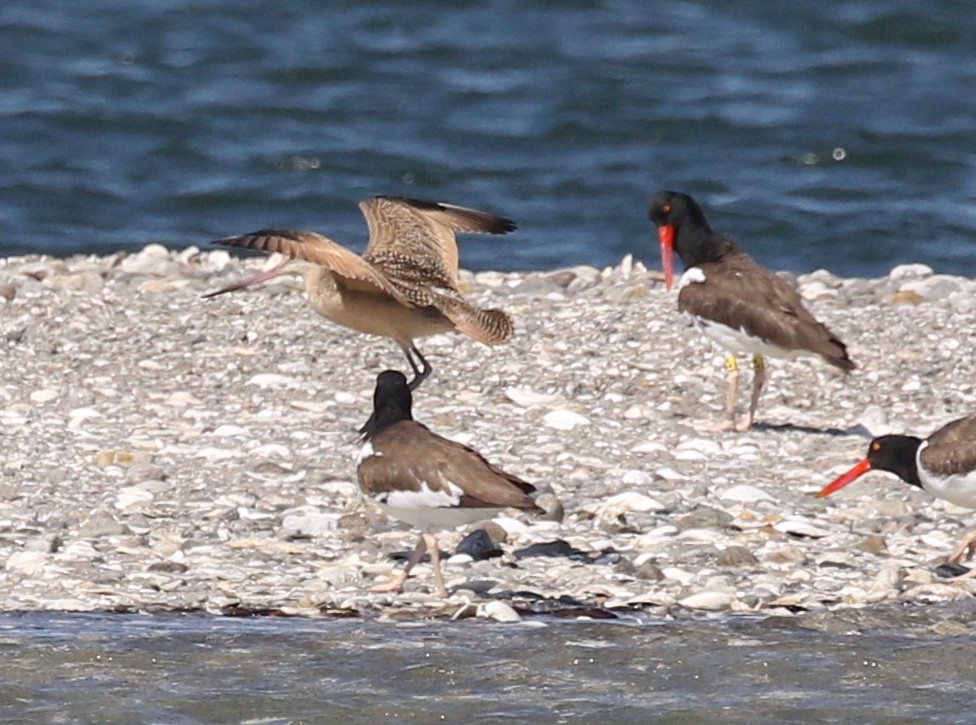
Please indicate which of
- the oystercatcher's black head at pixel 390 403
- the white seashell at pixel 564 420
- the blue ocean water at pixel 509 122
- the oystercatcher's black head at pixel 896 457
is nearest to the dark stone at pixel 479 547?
the oystercatcher's black head at pixel 390 403

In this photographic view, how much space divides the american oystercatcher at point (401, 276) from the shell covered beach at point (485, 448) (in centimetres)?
53

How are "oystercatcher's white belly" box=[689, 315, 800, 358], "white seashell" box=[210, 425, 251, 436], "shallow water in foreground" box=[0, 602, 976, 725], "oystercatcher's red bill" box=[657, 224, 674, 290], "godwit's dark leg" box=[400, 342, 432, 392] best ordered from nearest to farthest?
"shallow water in foreground" box=[0, 602, 976, 725] → "white seashell" box=[210, 425, 251, 436] → "oystercatcher's white belly" box=[689, 315, 800, 358] → "godwit's dark leg" box=[400, 342, 432, 392] → "oystercatcher's red bill" box=[657, 224, 674, 290]

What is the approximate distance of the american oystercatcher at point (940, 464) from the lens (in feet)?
24.8

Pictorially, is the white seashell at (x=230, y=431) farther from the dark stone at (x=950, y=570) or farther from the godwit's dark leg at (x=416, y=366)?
the dark stone at (x=950, y=570)

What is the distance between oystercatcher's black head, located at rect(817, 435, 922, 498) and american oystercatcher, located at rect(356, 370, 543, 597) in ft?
5.70

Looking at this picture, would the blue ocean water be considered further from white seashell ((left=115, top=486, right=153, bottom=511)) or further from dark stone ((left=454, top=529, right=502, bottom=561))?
dark stone ((left=454, top=529, right=502, bottom=561))

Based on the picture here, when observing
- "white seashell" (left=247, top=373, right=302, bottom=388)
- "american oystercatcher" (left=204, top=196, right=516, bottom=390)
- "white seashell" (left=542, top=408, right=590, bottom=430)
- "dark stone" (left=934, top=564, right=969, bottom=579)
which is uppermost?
"american oystercatcher" (left=204, top=196, right=516, bottom=390)

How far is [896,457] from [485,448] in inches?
83.3

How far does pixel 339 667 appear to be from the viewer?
254 inches

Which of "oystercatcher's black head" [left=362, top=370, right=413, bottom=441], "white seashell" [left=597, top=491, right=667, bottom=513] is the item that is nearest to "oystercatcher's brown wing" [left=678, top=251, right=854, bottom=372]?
"white seashell" [left=597, top=491, right=667, bottom=513]

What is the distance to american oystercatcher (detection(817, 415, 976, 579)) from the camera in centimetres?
757

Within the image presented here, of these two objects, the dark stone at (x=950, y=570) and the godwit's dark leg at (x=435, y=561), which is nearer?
the godwit's dark leg at (x=435, y=561)

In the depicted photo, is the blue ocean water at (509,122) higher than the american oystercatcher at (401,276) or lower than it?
higher

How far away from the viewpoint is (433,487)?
23.5 ft
